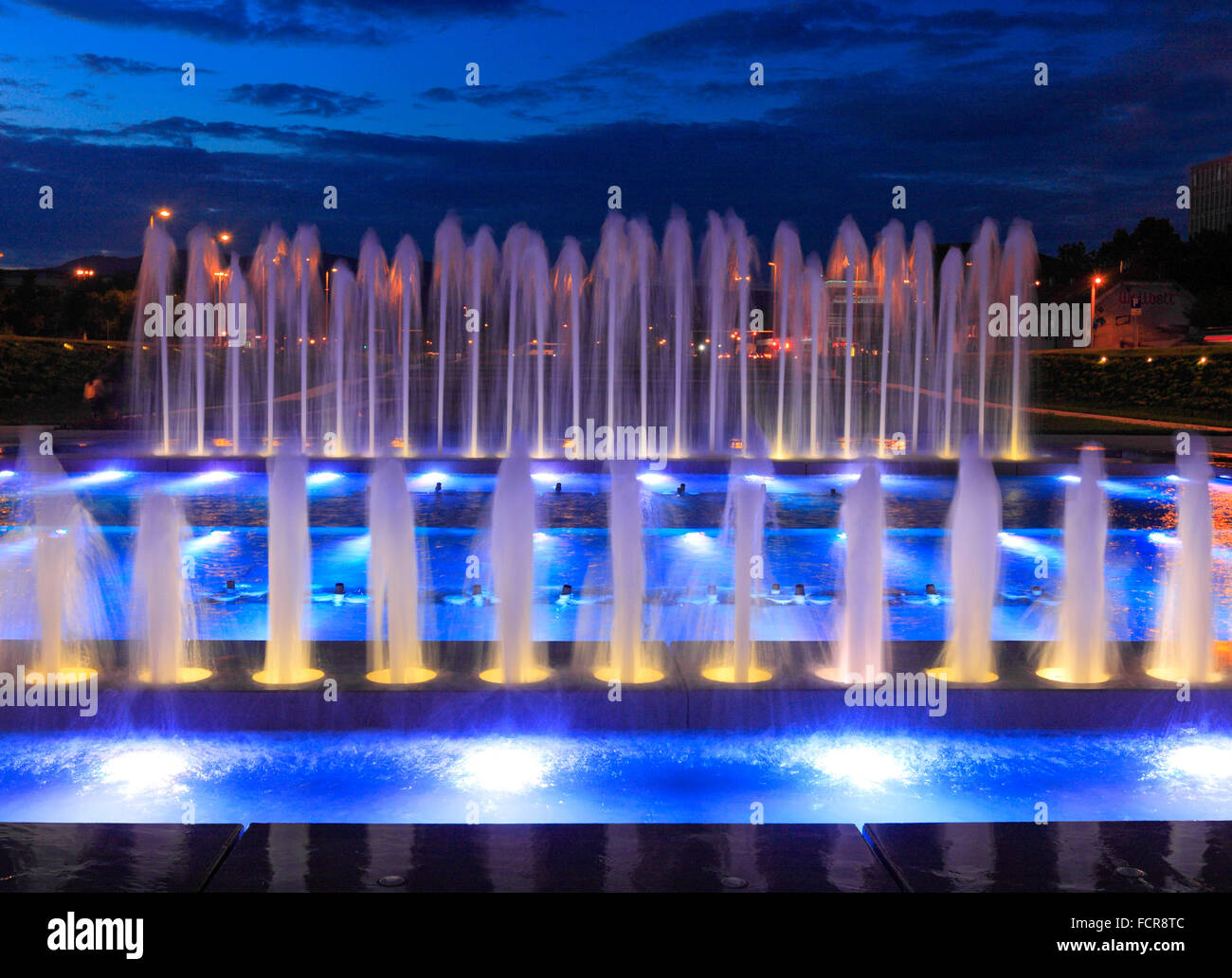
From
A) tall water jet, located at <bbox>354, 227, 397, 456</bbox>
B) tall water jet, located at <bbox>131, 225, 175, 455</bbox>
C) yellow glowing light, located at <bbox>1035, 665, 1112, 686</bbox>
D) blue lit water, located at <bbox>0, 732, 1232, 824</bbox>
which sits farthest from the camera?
tall water jet, located at <bbox>354, 227, 397, 456</bbox>

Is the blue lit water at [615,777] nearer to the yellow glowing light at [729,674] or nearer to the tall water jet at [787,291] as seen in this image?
the yellow glowing light at [729,674]

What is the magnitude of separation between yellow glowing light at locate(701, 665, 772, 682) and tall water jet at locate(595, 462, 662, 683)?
25cm

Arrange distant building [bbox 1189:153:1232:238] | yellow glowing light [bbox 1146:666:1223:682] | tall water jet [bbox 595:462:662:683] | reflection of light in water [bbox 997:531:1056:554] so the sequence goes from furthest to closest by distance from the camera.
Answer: distant building [bbox 1189:153:1232:238] < reflection of light in water [bbox 997:531:1056:554] < tall water jet [bbox 595:462:662:683] < yellow glowing light [bbox 1146:666:1223:682]

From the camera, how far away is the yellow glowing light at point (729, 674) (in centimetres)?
542

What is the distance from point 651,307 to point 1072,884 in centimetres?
2258

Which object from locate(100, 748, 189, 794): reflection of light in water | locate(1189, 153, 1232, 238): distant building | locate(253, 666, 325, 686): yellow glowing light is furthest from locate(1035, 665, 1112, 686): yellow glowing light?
locate(1189, 153, 1232, 238): distant building

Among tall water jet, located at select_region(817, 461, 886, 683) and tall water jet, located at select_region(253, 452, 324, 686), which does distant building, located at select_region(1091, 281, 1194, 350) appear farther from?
tall water jet, located at select_region(253, 452, 324, 686)

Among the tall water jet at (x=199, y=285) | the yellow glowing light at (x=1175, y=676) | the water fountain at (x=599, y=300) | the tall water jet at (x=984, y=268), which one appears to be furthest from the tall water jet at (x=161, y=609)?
the tall water jet at (x=984, y=268)

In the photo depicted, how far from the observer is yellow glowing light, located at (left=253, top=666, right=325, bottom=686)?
537 centimetres

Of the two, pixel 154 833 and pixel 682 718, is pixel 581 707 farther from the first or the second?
pixel 154 833

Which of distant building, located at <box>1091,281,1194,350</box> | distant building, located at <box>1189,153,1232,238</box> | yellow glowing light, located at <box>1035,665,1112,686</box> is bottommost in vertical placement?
yellow glowing light, located at <box>1035,665,1112,686</box>

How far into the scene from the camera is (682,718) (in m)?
5.13
